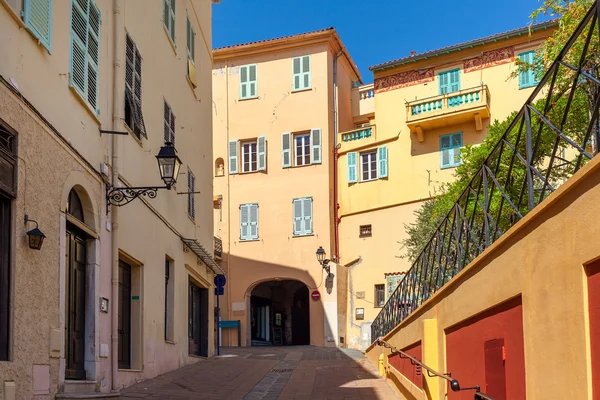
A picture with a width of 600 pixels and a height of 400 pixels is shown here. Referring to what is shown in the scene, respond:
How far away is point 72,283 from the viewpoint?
10.2 meters

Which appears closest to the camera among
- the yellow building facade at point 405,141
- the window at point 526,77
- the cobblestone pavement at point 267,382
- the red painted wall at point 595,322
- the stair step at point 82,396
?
the red painted wall at point 595,322

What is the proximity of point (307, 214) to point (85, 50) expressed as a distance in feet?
71.2

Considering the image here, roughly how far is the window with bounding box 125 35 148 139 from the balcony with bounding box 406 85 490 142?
17.2 m

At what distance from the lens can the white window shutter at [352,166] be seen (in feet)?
103

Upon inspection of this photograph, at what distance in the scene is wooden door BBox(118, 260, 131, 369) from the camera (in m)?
12.7

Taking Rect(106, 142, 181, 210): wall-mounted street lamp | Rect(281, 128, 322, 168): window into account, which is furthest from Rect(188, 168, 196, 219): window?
Rect(281, 128, 322, 168): window

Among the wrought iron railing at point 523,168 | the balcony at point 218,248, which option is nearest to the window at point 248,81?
the balcony at point 218,248

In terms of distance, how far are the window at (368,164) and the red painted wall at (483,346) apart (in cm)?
2254

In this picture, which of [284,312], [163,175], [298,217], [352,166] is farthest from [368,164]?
[163,175]

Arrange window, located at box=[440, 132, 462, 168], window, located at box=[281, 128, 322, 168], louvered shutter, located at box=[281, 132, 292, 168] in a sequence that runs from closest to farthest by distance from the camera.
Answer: window, located at box=[440, 132, 462, 168]
window, located at box=[281, 128, 322, 168]
louvered shutter, located at box=[281, 132, 292, 168]

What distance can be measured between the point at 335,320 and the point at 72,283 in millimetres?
20977

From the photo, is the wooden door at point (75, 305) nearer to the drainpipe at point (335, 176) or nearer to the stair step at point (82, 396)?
the stair step at point (82, 396)

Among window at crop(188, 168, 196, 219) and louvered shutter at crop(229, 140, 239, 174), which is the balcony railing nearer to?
louvered shutter at crop(229, 140, 239, 174)

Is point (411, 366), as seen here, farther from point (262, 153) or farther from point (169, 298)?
point (262, 153)
